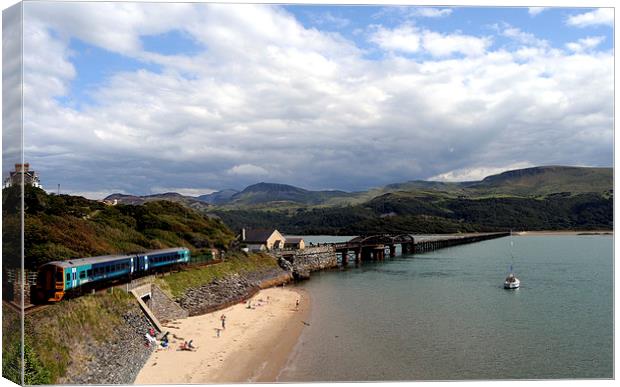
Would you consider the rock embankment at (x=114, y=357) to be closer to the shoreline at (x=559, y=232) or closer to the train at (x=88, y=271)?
the train at (x=88, y=271)

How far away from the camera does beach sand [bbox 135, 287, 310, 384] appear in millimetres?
25812

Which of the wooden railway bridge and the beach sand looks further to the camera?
the wooden railway bridge

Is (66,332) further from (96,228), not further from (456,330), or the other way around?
(456,330)

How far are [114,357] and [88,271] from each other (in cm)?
731

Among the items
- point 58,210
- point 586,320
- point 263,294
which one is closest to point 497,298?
point 586,320

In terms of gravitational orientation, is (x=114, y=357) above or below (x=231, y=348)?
above

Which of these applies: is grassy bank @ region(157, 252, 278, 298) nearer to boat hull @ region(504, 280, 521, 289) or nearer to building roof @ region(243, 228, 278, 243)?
building roof @ region(243, 228, 278, 243)

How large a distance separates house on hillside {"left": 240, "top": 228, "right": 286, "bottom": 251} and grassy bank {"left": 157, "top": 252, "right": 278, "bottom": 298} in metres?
10.9

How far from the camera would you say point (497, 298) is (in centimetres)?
5219

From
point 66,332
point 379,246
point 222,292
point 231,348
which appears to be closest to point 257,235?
point 379,246

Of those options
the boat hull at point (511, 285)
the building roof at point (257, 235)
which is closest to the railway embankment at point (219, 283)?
the building roof at point (257, 235)

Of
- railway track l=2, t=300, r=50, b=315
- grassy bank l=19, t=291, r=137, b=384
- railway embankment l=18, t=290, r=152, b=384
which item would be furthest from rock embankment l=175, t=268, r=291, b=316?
railway track l=2, t=300, r=50, b=315

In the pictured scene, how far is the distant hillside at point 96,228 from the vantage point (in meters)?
30.8

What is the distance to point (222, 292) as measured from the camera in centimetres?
4672
